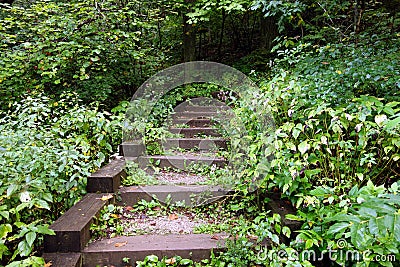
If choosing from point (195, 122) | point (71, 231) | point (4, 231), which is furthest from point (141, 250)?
point (195, 122)

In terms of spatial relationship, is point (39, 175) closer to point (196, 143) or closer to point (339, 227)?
point (339, 227)

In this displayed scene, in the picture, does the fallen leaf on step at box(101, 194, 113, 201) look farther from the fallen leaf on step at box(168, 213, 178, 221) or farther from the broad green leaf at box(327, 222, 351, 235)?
the broad green leaf at box(327, 222, 351, 235)

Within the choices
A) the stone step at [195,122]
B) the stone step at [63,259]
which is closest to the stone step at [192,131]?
the stone step at [195,122]

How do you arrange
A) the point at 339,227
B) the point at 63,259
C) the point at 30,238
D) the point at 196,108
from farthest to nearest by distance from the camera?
the point at 196,108, the point at 63,259, the point at 30,238, the point at 339,227

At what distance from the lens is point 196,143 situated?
4.45 m

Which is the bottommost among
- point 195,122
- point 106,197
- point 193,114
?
point 106,197

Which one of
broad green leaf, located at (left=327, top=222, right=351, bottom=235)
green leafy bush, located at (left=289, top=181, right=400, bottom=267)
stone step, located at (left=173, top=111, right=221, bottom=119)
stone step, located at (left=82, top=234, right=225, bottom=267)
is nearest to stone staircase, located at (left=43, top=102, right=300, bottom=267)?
stone step, located at (left=82, top=234, right=225, bottom=267)

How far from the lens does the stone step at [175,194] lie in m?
2.84

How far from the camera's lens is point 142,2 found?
583 cm

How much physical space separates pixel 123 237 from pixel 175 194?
29.4 inches

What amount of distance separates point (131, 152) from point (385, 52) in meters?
3.49

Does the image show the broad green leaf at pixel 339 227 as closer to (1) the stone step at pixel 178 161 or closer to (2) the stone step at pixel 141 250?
(2) the stone step at pixel 141 250

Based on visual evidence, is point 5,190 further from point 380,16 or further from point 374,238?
point 380,16

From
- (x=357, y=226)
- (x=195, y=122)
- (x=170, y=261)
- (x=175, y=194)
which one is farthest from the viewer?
(x=195, y=122)
